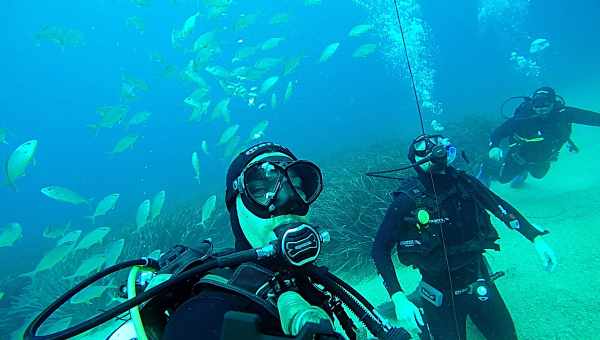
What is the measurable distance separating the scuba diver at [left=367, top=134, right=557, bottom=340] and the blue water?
9576 mm

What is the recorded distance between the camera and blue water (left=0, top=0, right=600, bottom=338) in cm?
2652

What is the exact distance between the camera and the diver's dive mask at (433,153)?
3588 mm

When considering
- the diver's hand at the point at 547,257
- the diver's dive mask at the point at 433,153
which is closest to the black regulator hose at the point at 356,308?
the diver's dive mask at the point at 433,153

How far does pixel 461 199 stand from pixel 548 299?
5.96 feet

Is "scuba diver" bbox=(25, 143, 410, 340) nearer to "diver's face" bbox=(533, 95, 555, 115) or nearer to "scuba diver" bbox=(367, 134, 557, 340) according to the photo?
"scuba diver" bbox=(367, 134, 557, 340)

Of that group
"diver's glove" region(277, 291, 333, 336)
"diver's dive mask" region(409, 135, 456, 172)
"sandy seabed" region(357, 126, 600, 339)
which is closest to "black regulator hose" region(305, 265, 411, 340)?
"diver's glove" region(277, 291, 333, 336)

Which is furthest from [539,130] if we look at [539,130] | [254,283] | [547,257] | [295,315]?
[295,315]

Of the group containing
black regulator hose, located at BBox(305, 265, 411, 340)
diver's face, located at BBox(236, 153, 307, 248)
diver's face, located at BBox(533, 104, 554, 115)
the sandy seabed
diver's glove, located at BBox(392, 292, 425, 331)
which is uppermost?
diver's face, located at BBox(236, 153, 307, 248)

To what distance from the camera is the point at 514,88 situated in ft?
95.1

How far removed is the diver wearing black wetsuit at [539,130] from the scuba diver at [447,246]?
3981 mm

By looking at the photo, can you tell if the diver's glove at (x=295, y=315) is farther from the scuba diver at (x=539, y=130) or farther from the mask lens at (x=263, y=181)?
the scuba diver at (x=539, y=130)

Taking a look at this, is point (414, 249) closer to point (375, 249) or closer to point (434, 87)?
point (375, 249)

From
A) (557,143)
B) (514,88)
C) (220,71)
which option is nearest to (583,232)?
(557,143)

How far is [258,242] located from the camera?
1729mm
